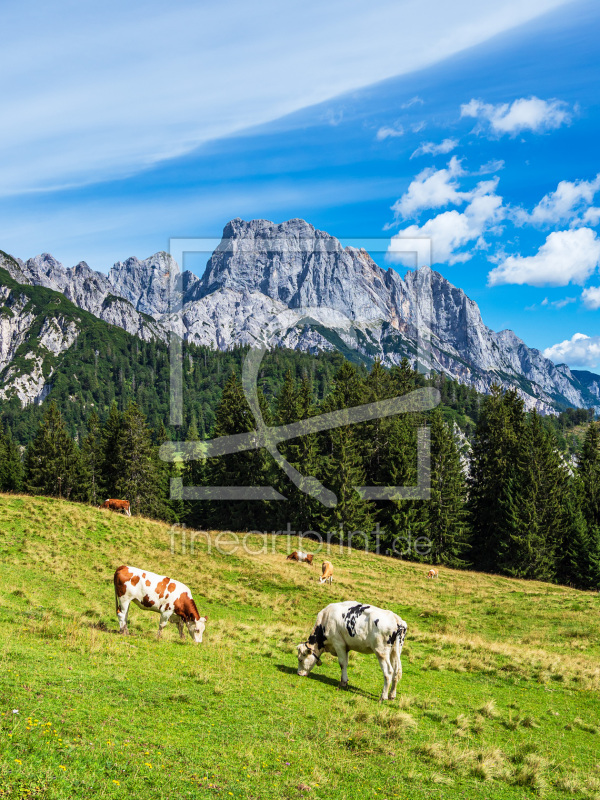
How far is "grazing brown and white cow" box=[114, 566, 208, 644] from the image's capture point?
1624 centimetres

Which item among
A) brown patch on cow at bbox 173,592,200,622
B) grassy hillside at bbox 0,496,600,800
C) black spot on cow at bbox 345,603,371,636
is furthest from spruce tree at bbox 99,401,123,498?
black spot on cow at bbox 345,603,371,636

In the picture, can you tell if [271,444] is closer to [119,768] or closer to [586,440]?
[586,440]

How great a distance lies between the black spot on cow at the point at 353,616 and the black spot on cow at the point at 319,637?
3.18ft

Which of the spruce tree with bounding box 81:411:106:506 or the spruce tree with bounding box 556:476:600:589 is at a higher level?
the spruce tree with bounding box 81:411:106:506

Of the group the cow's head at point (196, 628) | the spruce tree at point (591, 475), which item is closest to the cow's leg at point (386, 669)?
the cow's head at point (196, 628)

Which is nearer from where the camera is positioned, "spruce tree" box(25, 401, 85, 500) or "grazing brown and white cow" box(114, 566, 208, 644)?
"grazing brown and white cow" box(114, 566, 208, 644)

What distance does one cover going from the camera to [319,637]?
14.7 meters

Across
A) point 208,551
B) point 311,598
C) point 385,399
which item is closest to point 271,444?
point 385,399

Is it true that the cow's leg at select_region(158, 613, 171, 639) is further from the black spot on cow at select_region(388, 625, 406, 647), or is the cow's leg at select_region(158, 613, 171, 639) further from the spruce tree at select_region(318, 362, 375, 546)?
the spruce tree at select_region(318, 362, 375, 546)

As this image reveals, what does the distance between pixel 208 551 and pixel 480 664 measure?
65.7 ft

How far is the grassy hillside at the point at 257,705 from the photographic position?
745 centimetres

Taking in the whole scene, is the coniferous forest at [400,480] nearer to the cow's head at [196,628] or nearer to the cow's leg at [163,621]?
the cow's head at [196,628]

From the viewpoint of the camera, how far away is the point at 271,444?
58688 millimetres
